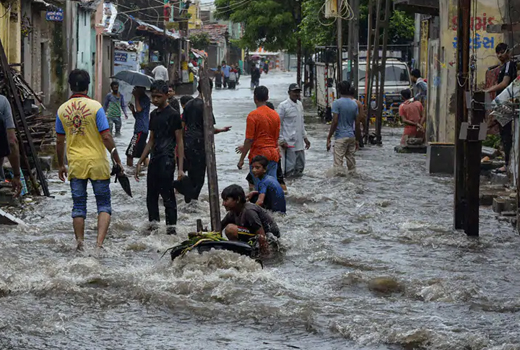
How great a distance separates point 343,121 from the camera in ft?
49.9

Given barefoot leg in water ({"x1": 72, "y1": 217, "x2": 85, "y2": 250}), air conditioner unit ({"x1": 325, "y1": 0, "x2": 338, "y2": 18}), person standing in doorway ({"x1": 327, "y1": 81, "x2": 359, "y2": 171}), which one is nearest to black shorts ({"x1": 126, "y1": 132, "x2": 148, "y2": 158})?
person standing in doorway ({"x1": 327, "y1": 81, "x2": 359, "y2": 171})

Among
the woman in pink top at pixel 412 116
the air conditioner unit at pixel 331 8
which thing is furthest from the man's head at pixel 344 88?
the air conditioner unit at pixel 331 8

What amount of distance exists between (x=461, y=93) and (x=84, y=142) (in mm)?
3970

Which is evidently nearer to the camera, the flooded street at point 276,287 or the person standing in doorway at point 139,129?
the flooded street at point 276,287

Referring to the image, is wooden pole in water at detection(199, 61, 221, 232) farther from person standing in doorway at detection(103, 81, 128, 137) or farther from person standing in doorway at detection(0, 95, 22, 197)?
person standing in doorway at detection(103, 81, 128, 137)

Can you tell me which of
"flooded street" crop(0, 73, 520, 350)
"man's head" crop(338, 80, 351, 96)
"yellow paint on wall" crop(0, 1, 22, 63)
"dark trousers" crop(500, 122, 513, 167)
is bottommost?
"flooded street" crop(0, 73, 520, 350)

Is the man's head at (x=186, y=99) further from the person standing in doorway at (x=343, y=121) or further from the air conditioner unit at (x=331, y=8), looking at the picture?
the air conditioner unit at (x=331, y=8)

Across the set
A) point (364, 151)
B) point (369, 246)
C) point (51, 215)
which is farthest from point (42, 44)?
point (369, 246)

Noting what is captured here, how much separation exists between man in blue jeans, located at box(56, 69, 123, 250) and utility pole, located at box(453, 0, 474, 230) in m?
3.68

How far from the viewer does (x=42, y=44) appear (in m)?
28.4

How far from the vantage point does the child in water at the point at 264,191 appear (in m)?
10.2

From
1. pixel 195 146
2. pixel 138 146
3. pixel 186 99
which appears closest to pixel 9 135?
pixel 195 146

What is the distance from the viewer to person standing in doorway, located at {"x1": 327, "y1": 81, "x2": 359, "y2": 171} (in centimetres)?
1512

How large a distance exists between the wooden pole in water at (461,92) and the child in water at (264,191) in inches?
75.2
